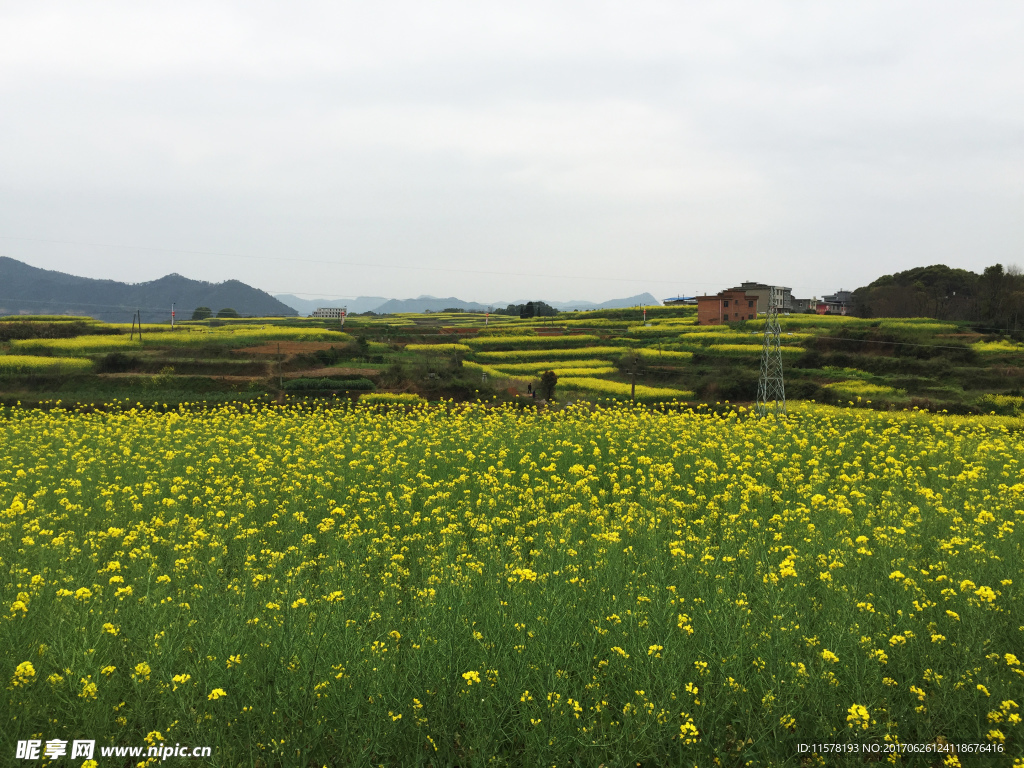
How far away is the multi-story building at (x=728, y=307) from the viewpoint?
2183 inches

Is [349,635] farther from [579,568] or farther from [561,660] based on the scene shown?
[579,568]

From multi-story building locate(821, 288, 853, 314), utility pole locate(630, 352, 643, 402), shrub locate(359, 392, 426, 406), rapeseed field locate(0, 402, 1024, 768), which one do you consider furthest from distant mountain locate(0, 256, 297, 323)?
rapeseed field locate(0, 402, 1024, 768)

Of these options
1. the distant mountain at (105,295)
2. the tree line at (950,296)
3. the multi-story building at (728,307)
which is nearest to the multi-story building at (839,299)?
the tree line at (950,296)

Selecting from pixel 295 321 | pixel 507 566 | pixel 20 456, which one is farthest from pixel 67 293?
pixel 507 566

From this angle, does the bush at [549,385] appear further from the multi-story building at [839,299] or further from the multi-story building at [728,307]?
the multi-story building at [839,299]

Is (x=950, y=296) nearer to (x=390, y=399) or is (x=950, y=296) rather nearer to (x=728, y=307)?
(x=728, y=307)

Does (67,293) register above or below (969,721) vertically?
above

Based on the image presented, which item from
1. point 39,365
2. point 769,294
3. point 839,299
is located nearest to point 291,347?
point 39,365

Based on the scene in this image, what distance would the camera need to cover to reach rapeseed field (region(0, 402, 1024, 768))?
4.05 meters

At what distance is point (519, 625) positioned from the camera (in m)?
4.75

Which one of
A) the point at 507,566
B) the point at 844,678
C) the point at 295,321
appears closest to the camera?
the point at 844,678

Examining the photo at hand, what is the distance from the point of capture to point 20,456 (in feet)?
43.3

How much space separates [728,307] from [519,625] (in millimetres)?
56093

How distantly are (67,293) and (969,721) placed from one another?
22737cm
